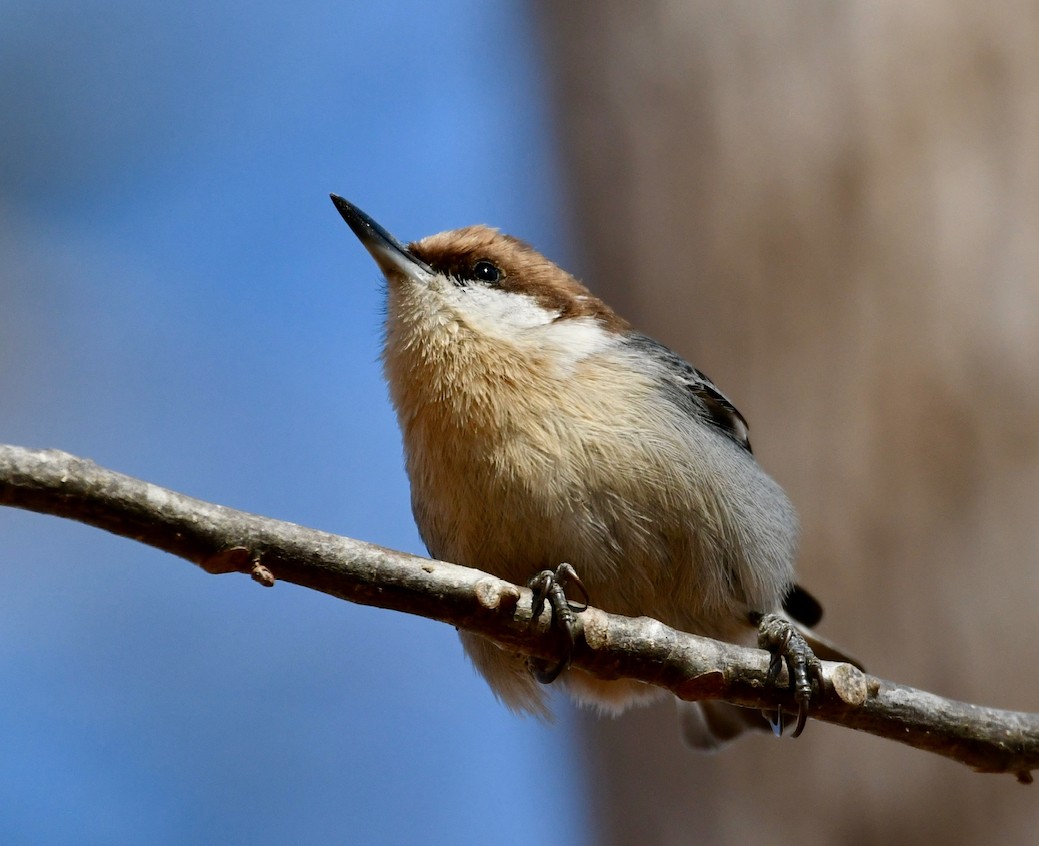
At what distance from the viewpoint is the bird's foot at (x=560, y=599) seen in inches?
94.9

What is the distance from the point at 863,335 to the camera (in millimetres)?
3984

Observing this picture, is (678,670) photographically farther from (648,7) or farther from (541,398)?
(648,7)

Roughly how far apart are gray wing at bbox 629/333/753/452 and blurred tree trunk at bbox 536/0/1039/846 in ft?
2.00

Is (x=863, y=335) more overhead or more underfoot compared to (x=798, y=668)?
more overhead

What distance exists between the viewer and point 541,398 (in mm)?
2959

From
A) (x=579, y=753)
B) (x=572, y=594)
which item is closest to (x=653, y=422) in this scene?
(x=572, y=594)

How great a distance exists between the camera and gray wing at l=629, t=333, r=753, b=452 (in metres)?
3.30

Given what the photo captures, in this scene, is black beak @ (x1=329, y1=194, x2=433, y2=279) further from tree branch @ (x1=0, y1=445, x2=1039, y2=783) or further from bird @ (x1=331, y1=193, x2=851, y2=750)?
tree branch @ (x1=0, y1=445, x2=1039, y2=783)

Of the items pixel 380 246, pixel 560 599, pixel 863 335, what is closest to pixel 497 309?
pixel 380 246

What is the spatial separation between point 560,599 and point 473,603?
313 millimetres

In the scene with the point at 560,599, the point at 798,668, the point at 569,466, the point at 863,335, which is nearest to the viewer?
the point at 560,599

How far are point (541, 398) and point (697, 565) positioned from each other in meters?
0.64

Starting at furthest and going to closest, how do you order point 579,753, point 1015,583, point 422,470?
point 579,753 → point 1015,583 → point 422,470

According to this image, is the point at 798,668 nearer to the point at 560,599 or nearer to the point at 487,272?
the point at 560,599
